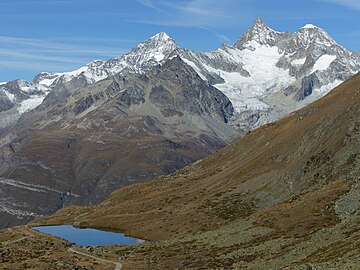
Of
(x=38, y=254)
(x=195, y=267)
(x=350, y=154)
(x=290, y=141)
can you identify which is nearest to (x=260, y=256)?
(x=195, y=267)

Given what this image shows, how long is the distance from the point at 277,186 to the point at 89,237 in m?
56.2

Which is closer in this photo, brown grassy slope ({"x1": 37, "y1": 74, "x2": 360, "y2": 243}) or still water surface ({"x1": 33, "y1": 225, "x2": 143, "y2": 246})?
brown grassy slope ({"x1": 37, "y1": 74, "x2": 360, "y2": 243})

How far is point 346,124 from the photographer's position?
149 metres

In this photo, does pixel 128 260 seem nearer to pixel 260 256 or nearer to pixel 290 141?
pixel 260 256

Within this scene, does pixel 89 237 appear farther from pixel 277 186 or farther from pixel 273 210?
pixel 273 210

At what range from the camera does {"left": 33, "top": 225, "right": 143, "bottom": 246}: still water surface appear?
5743 inches

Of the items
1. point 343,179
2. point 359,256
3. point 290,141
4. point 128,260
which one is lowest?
point 128,260

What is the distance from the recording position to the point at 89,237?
159m

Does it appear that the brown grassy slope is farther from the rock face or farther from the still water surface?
the still water surface

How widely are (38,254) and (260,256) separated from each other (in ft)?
139

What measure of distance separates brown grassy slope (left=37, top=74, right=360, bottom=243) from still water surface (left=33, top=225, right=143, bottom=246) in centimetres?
470

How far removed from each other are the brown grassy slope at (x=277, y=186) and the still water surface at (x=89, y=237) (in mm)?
4696

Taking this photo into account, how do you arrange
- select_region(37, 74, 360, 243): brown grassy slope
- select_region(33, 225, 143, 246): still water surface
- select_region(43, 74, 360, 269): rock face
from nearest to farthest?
1. select_region(43, 74, 360, 269): rock face
2. select_region(37, 74, 360, 243): brown grassy slope
3. select_region(33, 225, 143, 246): still water surface

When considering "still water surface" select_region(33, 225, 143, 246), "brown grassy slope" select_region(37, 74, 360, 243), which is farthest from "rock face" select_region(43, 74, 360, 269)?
"still water surface" select_region(33, 225, 143, 246)
